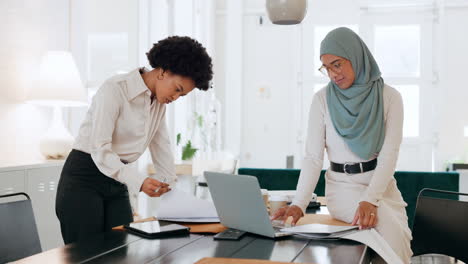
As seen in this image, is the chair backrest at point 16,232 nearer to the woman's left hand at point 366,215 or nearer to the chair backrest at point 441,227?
the woman's left hand at point 366,215

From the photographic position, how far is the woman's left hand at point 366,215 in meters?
1.83

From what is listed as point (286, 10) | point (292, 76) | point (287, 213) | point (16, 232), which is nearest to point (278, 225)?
point (287, 213)

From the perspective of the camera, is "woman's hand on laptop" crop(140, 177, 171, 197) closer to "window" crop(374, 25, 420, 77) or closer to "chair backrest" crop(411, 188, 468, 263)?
"chair backrest" crop(411, 188, 468, 263)

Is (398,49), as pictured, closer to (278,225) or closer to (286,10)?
Result: (286,10)

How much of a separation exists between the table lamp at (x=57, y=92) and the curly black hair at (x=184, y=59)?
149 centimetres

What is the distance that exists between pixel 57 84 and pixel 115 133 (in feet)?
4.76

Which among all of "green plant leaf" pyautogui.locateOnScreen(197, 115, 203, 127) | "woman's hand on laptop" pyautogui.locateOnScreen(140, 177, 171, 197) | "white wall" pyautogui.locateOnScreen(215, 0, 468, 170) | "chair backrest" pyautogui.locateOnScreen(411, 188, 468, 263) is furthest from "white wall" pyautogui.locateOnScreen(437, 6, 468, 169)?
"woman's hand on laptop" pyautogui.locateOnScreen(140, 177, 171, 197)

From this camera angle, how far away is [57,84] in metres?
3.29

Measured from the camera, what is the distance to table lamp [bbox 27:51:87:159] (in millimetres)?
3283

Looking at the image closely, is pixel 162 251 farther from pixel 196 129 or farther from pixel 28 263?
pixel 196 129

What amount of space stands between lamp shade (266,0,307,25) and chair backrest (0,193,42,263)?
62.5 inches

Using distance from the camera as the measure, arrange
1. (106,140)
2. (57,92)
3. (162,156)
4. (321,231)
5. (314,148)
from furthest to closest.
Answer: (57,92) → (162,156) → (314,148) → (106,140) → (321,231)

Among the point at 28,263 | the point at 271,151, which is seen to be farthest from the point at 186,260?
the point at 271,151

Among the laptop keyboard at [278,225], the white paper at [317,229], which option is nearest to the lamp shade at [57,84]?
the laptop keyboard at [278,225]
